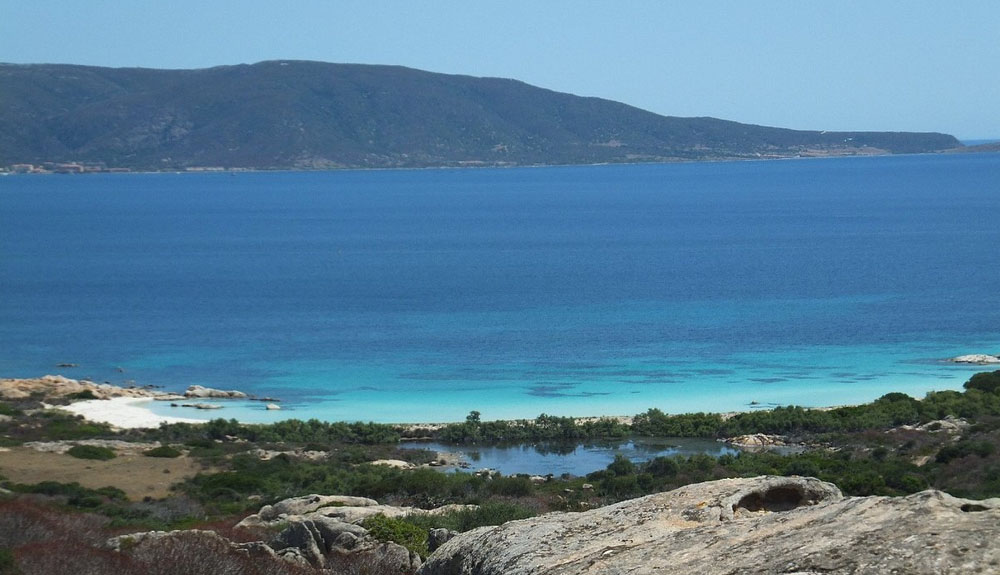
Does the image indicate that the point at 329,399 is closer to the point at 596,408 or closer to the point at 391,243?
the point at 596,408

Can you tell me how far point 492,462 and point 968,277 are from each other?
56607 mm

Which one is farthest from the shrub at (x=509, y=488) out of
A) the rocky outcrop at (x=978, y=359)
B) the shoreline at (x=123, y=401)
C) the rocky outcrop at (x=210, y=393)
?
the rocky outcrop at (x=978, y=359)

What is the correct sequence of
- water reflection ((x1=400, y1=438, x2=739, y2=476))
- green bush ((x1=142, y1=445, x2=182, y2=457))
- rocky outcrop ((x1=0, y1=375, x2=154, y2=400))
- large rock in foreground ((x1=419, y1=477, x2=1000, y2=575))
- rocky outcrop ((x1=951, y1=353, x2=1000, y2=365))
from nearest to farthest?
large rock in foreground ((x1=419, y1=477, x2=1000, y2=575)) → green bush ((x1=142, y1=445, x2=182, y2=457)) → water reflection ((x1=400, y1=438, x2=739, y2=476)) → rocky outcrop ((x1=0, y1=375, x2=154, y2=400)) → rocky outcrop ((x1=951, y1=353, x2=1000, y2=365))

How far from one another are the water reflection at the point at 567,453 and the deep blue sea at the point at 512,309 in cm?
557

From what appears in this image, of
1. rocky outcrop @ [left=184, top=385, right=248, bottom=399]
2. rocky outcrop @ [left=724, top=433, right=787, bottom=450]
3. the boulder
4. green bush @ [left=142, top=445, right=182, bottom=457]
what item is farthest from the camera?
rocky outcrop @ [left=184, top=385, right=248, bottom=399]

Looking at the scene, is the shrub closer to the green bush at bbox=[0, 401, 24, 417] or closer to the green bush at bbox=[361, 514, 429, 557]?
the green bush at bbox=[361, 514, 429, 557]

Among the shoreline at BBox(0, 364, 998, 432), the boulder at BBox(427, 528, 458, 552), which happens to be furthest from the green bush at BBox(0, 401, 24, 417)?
the boulder at BBox(427, 528, 458, 552)

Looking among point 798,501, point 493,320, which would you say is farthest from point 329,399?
point 798,501

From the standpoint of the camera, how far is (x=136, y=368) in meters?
51.2

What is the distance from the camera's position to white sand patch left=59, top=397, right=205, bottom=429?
36906 mm

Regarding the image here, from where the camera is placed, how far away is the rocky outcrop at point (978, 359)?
152 feet

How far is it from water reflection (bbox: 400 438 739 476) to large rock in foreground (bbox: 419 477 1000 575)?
22354 mm

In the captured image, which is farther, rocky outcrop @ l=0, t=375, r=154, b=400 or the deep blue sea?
the deep blue sea

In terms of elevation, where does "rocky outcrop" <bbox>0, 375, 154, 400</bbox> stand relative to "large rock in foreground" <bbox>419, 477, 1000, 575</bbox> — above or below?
below
